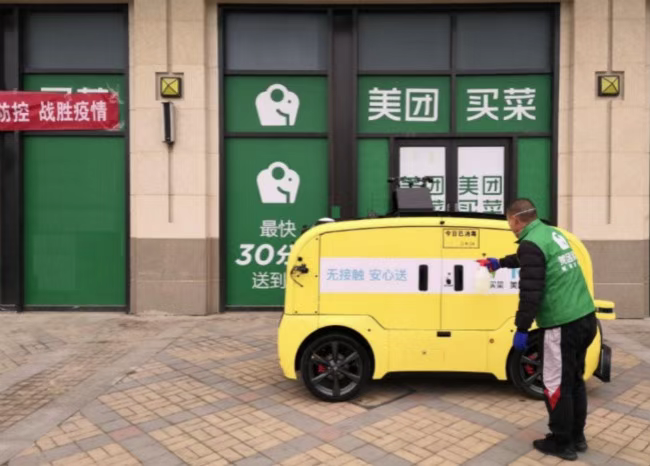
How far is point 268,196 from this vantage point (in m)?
9.40

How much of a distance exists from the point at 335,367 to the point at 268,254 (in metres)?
4.48

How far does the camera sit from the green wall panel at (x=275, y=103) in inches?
369

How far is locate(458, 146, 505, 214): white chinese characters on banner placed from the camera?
9.35 meters

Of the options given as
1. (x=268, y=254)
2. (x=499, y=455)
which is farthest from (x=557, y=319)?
(x=268, y=254)

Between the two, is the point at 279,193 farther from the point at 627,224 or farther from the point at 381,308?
the point at 627,224

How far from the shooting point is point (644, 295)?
30.0 ft

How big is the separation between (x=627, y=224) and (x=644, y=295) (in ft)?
4.19

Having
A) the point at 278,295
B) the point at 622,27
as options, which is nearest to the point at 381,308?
the point at 278,295

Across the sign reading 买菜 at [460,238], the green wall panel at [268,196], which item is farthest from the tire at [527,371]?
the green wall panel at [268,196]

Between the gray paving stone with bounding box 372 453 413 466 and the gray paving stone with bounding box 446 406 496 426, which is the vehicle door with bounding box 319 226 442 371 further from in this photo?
the gray paving stone with bounding box 372 453 413 466

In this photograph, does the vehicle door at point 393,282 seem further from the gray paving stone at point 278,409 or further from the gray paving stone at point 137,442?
the gray paving stone at point 137,442

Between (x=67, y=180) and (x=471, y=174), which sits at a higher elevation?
(x=471, y=174)

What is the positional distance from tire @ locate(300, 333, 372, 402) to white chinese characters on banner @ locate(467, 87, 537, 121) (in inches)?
227

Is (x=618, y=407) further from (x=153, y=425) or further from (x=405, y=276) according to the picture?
(x=153, y=425)
